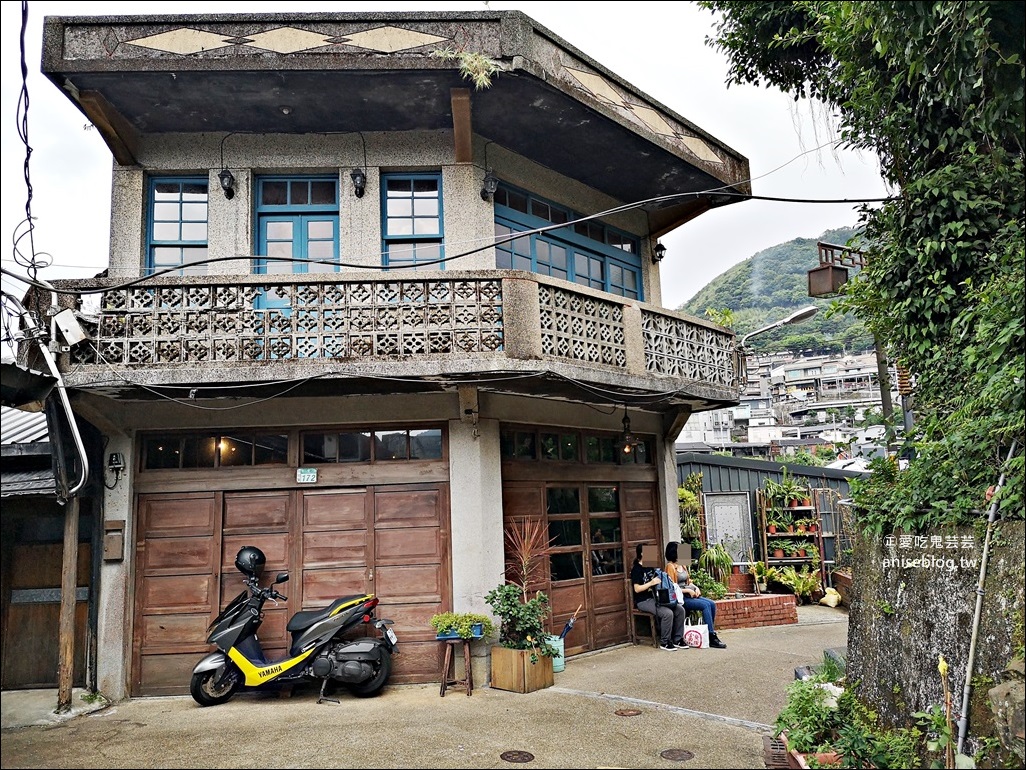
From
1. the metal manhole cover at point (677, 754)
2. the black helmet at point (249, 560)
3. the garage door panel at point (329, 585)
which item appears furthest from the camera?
the garage door panel at point (329, 585)

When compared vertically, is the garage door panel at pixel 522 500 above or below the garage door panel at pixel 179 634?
above

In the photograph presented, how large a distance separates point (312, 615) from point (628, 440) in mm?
5042

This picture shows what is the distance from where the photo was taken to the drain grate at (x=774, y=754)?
242 inches

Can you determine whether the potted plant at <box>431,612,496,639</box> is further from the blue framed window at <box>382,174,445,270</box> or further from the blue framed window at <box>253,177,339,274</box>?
the blue framed window at <box>253,177,339,274</box>

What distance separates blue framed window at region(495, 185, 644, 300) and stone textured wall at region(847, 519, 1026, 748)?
19.5 ft

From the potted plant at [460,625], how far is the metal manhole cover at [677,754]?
9.34ft

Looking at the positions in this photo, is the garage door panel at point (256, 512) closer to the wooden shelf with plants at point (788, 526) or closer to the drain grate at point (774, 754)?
the drain grate at point (774, 754)

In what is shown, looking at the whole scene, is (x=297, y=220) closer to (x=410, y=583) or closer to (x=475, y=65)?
(x=475, y=65)

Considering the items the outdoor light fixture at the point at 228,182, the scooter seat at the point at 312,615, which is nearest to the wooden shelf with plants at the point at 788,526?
the scooter seat at the point at 312,615

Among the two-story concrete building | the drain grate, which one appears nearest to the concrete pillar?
Result: the two-story concrete building

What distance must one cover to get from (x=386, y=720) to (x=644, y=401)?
17.8 feet

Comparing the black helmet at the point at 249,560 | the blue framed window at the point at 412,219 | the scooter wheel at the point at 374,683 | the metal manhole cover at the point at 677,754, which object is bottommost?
the metal manhole cover at the point at 677,754

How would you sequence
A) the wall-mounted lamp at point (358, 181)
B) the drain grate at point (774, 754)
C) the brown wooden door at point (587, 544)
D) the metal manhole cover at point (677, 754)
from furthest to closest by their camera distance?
the brown wooden door at point (587, 544), the wall-mounted lamp at point (358, 181), the metal manhole cover at point (677, 754), the drain grate at point (774, 754)

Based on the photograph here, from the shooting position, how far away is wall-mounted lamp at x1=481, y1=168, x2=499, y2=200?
1014cm
